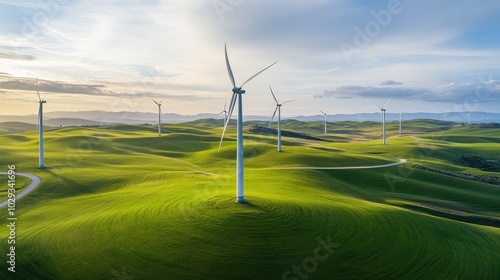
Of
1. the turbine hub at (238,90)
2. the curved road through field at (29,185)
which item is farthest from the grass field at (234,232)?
the turbine hub at (238,90)

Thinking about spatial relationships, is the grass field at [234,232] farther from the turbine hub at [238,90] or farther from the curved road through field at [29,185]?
the turbine hub at [238,90]

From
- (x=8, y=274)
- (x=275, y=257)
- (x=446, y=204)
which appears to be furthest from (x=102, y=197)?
(x=446, y=204)

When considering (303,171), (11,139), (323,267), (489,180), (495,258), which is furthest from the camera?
(11,139)

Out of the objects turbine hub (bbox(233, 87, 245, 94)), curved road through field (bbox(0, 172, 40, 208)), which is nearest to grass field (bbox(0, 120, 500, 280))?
curved road through field (bbox(0, 172, 40, 208))

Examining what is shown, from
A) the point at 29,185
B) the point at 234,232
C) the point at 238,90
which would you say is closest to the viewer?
the point at 234,232

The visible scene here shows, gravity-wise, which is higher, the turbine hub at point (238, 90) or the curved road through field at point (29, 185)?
the turbine hub at point (238, 90)

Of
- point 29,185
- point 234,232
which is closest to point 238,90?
point 234,232

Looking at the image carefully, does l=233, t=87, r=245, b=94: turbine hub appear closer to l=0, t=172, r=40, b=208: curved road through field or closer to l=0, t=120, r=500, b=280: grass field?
l=0, t=120, r=500, b=280: grass field

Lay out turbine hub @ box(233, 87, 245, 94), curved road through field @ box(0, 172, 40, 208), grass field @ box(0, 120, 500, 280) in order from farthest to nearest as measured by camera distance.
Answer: curved road through field @ box(0, 172, 40, 208) → turbine hub @ box(233, 87, 245, 94) → grass field @ box(0, 120, 500, 280)

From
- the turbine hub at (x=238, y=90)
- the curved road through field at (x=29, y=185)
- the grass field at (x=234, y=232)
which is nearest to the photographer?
the grass field at (x=234, y=232)

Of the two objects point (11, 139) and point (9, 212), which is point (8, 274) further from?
point (11, 139)

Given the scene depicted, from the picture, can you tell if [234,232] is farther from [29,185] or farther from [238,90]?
[29,185]
